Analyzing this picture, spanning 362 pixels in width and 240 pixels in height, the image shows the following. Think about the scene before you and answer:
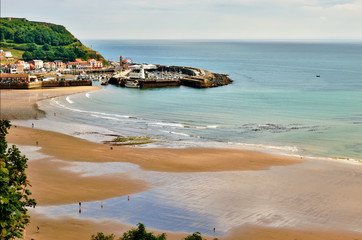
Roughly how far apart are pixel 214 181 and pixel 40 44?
158 meters

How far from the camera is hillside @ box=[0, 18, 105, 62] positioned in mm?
150175

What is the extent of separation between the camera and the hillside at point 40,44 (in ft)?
493

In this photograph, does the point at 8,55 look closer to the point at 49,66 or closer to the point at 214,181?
the point at 49,66

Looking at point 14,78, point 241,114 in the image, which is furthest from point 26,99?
point 241,114

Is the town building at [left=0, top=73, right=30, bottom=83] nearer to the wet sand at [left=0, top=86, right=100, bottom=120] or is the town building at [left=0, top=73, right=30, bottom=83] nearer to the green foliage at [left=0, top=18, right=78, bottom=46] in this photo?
the wet sand at [left=0, top=86, right=100, bottom=120]

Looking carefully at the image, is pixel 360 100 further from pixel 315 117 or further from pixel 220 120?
pixel 220 120

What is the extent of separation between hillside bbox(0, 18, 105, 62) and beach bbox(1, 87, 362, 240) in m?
103

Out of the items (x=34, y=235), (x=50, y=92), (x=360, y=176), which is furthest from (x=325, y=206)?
(x=50, y=92)

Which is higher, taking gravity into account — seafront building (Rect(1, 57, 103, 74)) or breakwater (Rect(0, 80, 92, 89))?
seafront building (Rect(1, 57, 103, 74))

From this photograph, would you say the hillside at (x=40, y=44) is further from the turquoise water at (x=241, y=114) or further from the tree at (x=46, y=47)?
the turquoise water at (x=241, y=114)

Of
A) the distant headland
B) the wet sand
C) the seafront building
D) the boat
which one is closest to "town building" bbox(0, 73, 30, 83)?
the distant headland

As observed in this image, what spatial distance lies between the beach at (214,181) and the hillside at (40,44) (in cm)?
10346

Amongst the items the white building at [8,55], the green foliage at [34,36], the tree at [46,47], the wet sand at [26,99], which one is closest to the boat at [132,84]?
the wet sand at [26,99]

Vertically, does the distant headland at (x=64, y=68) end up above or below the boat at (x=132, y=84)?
above
